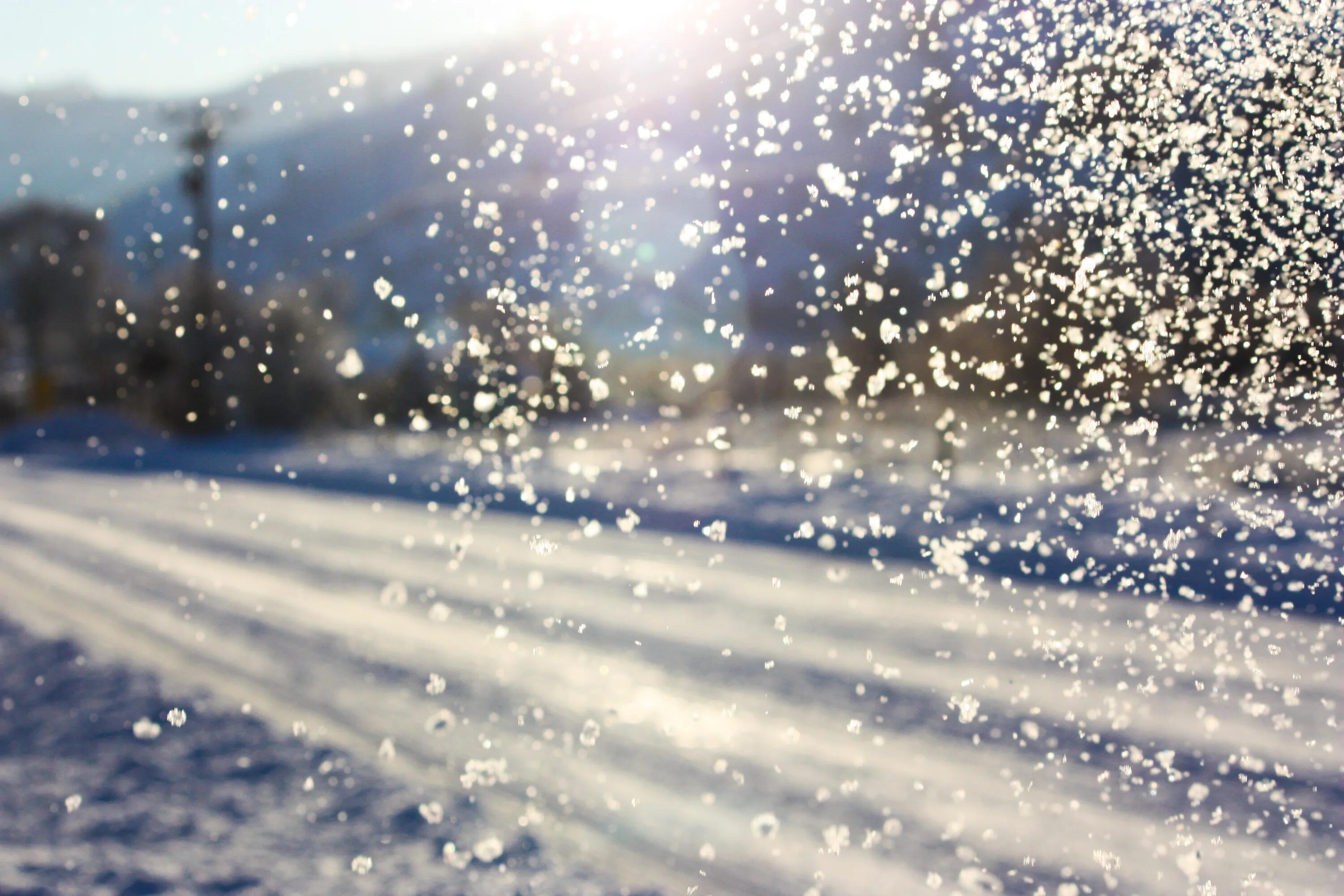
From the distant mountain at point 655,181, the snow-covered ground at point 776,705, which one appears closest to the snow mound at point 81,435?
the snow-covered ground at point 776,705

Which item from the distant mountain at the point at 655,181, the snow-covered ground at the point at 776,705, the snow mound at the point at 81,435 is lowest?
the snow-covered ground at the point at 776,705

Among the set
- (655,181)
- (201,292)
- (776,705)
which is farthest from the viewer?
(201,292)

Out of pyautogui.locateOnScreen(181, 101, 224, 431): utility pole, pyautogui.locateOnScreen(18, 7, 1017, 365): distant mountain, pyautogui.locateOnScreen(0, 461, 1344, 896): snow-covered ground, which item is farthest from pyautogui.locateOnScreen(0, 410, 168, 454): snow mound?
pyautogui.locateOnScreen(18, 7, 1017, 365): distant mountain

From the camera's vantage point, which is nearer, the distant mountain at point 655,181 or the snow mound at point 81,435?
the distant mountain at point 655,181

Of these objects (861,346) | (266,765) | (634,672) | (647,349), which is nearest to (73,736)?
(266,765)

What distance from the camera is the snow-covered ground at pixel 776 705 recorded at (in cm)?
312

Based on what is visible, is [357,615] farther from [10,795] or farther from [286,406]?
[286,406]

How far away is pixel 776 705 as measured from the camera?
15.6 ft

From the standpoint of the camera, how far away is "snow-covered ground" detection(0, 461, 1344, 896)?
123 inches

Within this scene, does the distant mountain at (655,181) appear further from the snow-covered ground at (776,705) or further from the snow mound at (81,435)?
the snow mound at (81,435)

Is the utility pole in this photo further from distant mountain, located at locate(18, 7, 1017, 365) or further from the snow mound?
the snow mound

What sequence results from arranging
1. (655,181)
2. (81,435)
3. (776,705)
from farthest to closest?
(81,435), (776,705), (655,181)

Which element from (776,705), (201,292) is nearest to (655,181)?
(776,705)

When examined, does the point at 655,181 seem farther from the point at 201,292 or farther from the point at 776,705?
the point at 201,292
